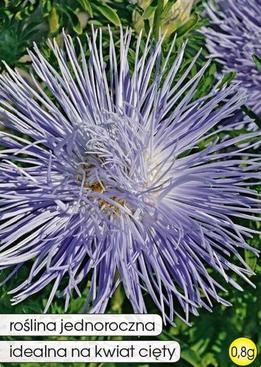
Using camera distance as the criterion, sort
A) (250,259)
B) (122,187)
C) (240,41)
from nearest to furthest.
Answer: (122,187)
(250,259)
(240,41)

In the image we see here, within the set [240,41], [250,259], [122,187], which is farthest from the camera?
[240,41]

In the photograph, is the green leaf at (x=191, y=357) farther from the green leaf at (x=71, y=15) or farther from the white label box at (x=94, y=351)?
the green leaf at (x=71, y=15)

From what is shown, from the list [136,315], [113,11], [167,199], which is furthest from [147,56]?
[136,315]

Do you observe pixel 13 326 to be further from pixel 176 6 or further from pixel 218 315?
pixel 176 6

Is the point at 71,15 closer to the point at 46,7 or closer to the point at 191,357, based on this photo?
the point at 46,7

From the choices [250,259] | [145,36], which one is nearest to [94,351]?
[250,259]

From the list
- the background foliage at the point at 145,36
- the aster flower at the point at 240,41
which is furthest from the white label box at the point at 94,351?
the aster flower at the point at 240,41
